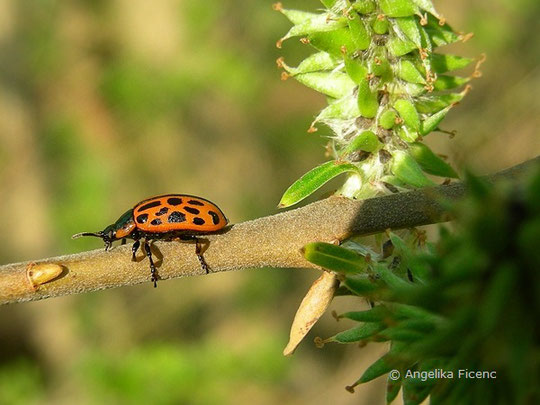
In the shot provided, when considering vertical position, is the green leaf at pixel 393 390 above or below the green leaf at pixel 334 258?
below

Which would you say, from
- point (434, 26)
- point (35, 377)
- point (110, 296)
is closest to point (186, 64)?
point (110, 296)

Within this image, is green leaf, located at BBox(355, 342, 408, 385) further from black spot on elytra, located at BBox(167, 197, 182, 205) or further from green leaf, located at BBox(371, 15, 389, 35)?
black spot on elytra, located at BBox(167, 197, 182, 205)

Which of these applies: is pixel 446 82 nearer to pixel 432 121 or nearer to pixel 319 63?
pixel 432 121

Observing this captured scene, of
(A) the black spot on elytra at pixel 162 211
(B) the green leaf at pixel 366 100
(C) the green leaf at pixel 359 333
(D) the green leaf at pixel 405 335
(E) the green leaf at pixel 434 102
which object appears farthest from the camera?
(A) the black spot on elytra at pixel 162 211

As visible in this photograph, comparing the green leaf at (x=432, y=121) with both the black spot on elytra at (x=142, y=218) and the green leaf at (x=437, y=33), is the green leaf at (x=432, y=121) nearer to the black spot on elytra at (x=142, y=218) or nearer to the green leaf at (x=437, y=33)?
the green leaf at (x=437, y=33)

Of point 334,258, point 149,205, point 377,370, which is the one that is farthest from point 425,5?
point 149,205

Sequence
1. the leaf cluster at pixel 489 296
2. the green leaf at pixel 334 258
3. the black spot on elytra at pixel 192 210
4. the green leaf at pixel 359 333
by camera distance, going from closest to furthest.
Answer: the leaf cluster at pixel 489 296, the green leaf at pixel 359 333, the green leaf at pixel 334 258, the black spot on elytra at pixel 192 210

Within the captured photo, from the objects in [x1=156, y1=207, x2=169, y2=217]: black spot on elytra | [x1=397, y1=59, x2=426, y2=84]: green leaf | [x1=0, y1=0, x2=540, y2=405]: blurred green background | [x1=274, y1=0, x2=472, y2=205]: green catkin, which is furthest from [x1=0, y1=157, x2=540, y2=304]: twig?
[x1=0, y1=0, x2=540, y2=405]: blurred green background

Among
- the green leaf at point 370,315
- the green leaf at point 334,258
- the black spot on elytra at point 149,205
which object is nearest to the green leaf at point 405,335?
the green leaf at point 370,315

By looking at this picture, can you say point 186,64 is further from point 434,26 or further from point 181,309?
point 434,26
